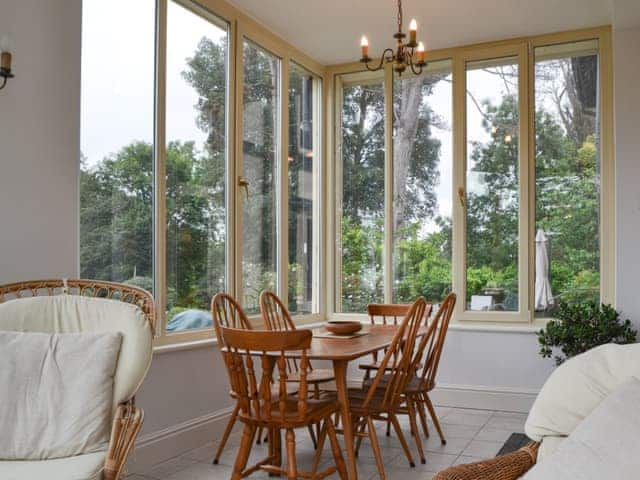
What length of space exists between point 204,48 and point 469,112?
2.23 m

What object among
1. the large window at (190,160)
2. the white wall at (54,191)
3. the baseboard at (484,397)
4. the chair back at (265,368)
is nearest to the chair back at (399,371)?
the chair back at (265,368)

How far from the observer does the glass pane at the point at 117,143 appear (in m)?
3.33

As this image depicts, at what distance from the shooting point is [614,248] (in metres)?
4.70

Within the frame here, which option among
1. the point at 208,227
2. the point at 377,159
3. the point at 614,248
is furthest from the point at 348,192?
the point at 614,248

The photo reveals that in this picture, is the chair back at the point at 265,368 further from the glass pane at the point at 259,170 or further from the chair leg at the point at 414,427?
the glass pane at the point at 259,170

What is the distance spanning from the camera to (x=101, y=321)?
2469 millimetres

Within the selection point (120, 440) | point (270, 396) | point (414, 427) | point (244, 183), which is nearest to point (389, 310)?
point (414, 427)

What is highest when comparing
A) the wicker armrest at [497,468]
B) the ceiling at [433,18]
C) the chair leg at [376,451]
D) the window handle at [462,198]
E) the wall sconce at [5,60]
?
the ceiling at [433,18]

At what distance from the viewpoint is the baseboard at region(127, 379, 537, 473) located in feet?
11.5

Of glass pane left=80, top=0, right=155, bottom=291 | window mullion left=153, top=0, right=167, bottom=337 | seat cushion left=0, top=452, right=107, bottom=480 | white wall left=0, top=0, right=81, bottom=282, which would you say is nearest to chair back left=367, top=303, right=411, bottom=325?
window mullion left=153, top=0, right=167, bottom=337

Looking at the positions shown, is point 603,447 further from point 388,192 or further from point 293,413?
point 388,192

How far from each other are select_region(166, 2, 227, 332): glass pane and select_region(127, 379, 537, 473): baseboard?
0.60 metres

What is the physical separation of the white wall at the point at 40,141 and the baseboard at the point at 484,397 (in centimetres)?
316

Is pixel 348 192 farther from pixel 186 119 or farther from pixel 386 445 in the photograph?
pixel 386 445
